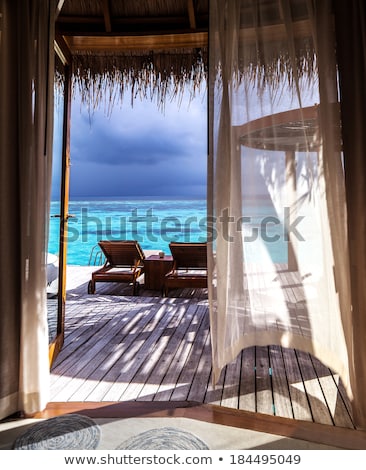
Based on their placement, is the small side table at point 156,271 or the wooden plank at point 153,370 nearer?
the wooden plank at point 153,370

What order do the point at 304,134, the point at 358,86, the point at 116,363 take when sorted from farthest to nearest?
1. the point at 116,363
2. the point at 304,134
3. the point at 358,86

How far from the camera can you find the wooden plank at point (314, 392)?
1.85 m

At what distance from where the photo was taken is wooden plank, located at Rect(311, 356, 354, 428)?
182 cm

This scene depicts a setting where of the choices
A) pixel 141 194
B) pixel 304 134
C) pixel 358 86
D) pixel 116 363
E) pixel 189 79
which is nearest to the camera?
pixel 358 86

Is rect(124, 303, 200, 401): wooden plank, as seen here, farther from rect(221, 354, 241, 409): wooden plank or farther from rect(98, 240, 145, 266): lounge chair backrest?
rect(98, 240, 145, 266): lounge chair backrest

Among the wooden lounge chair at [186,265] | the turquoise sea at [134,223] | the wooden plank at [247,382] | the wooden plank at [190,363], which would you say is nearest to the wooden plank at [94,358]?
the wooden plank at [190,363]

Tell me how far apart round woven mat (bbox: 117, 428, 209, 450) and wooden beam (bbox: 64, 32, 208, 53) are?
262 cm

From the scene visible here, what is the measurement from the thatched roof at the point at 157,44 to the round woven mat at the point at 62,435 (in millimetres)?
2051

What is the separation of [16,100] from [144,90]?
167cm

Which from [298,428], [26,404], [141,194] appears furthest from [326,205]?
[141,194]

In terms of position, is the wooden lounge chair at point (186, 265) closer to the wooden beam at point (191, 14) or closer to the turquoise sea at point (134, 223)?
the wooden beam at point (191, 14)

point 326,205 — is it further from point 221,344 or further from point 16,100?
point 16,100

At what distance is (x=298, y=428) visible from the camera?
5.71ft

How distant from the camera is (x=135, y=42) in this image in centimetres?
272
